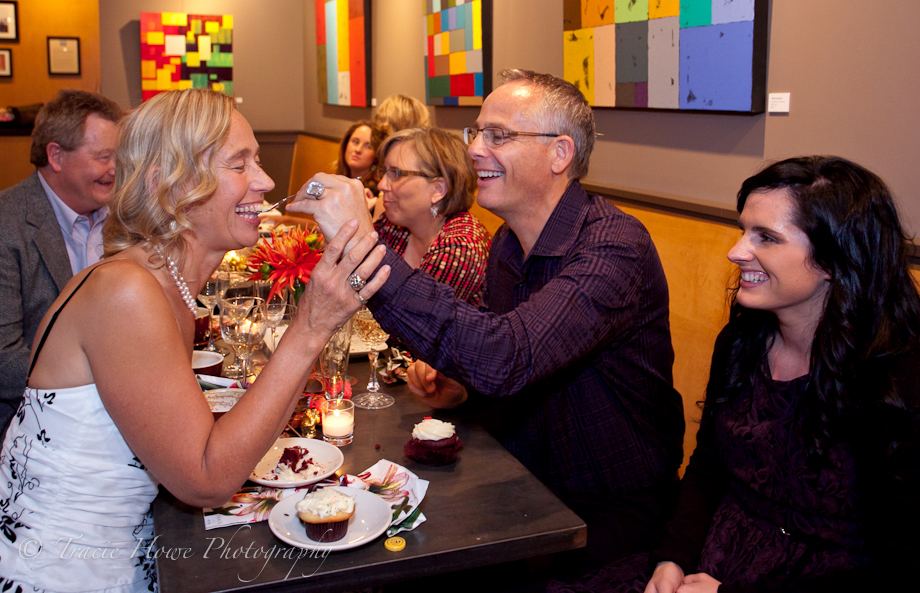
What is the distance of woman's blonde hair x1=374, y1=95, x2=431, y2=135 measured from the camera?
472 centimetres

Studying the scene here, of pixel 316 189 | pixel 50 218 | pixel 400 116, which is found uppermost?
pixel 400 116

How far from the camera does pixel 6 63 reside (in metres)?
8.22

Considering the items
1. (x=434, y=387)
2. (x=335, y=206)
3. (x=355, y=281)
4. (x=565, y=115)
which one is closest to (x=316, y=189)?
(x=335, y=206)

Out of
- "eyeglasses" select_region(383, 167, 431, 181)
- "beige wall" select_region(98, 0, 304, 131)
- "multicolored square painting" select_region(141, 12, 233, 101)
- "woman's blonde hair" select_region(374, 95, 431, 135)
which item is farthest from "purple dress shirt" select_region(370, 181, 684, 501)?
"beige wall" select_region(98, 0, 304, 131)

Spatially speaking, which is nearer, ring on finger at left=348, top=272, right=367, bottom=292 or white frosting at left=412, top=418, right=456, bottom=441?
ring on finger at left=348, top=272, right=367, bottom=292

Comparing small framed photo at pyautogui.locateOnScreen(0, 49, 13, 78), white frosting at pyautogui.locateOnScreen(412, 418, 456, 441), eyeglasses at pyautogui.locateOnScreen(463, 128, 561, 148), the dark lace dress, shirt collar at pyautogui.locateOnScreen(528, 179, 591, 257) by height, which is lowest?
the dark lace dress

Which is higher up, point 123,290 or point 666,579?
point 123,290

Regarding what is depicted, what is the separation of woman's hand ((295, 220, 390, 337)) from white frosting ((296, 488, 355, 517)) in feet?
1.00

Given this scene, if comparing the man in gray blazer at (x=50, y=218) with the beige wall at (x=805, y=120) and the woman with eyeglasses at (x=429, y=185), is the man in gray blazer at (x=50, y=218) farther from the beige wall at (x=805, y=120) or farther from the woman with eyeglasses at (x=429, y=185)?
the beige wall at (x=805, y=120)

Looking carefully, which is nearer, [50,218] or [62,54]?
[50,218]

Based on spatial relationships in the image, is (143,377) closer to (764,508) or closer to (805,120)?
(764,508)

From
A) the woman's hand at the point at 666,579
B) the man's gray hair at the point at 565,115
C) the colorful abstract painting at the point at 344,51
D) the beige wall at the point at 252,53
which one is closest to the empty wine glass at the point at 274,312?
the man's gray hair at the point at 565,115

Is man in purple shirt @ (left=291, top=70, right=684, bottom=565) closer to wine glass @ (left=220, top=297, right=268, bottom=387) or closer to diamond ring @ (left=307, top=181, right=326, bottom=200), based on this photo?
diamond ring @ (left=307, top=181, right=326, bottom=200)

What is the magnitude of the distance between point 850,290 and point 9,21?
9290mm
